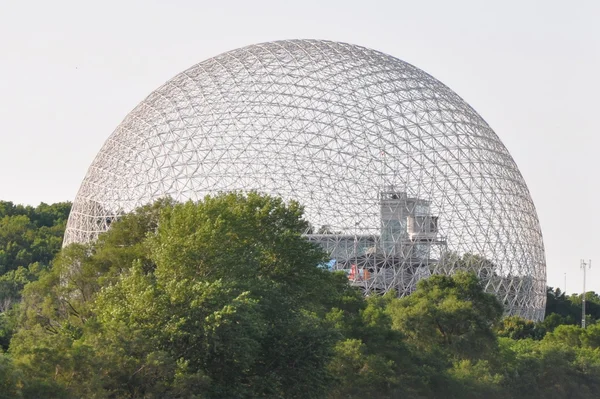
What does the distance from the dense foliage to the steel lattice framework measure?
8912 millimetres

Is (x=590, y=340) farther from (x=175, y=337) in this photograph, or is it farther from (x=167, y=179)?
(x=175, y=337)

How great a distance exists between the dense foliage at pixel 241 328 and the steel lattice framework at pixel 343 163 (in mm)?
8912

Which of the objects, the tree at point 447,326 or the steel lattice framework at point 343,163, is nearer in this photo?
the tree at point 447,326

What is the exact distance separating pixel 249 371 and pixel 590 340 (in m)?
27.0

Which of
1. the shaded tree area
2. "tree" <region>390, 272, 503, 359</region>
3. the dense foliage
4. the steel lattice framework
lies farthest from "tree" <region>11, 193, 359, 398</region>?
the shaded tree area

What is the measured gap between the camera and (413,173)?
53719 millimetres

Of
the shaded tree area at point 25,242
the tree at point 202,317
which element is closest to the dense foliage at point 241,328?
the tree at point 202,317

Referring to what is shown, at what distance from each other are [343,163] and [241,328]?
27.0 meters

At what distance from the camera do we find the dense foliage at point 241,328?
84.7 feet

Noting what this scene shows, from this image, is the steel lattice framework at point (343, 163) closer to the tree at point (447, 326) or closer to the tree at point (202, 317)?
the tree at point (447, 326)

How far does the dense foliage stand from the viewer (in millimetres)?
25812

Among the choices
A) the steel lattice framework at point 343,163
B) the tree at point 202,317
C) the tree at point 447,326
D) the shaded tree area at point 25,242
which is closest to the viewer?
the tree at point 202,317

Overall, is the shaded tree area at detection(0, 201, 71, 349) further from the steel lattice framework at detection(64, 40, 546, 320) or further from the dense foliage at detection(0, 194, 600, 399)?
the dense foliage at detection(0, 194, 600, 399)

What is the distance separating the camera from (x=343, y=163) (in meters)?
52.6
